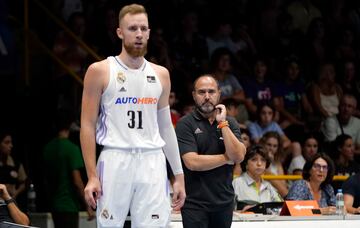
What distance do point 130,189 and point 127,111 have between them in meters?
0.52

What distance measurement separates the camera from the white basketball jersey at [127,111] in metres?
6.99

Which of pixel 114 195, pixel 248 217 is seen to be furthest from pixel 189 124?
pixel 114 195

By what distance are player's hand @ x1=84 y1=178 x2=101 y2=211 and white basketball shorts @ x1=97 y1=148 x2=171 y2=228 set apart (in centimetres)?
6

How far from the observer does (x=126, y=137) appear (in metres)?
6.98

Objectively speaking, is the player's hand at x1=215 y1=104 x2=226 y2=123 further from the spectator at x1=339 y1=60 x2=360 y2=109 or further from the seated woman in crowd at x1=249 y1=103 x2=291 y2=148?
the spectator at x1=339 y1=60 x2=360 y2=109

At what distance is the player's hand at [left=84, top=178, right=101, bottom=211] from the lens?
6816 millimetres

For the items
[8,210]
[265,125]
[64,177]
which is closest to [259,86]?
[265,125]

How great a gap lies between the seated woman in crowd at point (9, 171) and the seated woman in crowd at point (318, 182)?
3209 millimetres

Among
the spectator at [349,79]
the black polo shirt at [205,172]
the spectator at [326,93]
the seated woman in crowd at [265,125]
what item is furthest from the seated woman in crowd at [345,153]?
the black polo shirt at [205,172]

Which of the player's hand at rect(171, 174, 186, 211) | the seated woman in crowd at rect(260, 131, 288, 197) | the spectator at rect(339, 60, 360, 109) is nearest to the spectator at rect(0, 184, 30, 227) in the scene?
the player's hand at rect(171, 174, 186, 211)

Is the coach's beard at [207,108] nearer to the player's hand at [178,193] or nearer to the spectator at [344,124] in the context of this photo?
the player's hand at [178,193]

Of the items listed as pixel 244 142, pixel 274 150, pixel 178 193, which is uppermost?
pixel 244 142

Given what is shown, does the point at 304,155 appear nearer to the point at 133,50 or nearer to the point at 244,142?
the point at 244,142

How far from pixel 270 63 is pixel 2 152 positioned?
4.92 metres
